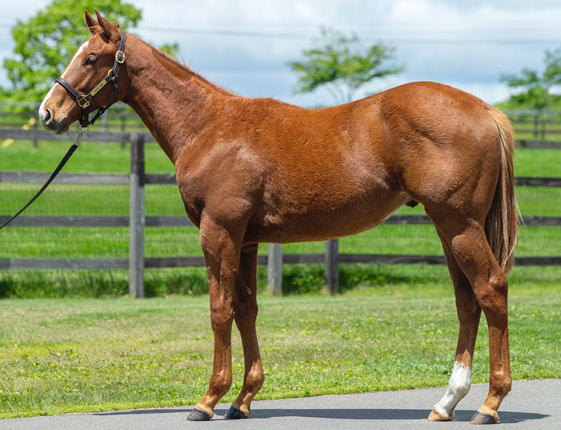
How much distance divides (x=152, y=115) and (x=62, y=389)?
2173mm

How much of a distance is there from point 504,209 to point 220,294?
6.13 feet

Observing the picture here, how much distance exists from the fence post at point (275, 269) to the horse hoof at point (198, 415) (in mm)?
6624

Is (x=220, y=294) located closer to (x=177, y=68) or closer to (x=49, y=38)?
(x=177, y=68)

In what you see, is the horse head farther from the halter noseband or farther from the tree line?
the tree line

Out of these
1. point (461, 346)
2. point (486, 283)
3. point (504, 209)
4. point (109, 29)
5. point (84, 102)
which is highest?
point (109, 29)

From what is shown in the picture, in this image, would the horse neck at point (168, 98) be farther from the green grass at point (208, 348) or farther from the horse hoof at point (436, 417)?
the horse hoof at point (436, 417)

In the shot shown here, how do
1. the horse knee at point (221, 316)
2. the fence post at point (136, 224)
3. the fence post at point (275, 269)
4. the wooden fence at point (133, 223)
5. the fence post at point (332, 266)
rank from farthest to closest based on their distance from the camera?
the fence post at point (332, 266) → the fence post at point (275, 269) → the fence post at point (136, 224) → the wooden fence at point (133, 223) → the horse knee at point (221, 316)

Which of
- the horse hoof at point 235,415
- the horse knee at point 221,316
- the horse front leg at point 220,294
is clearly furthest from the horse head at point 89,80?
the horse hoof at point 235,415

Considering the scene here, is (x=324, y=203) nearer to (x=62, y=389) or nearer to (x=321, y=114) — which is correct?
(x=321, y=114)

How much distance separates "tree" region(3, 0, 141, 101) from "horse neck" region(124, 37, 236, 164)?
3824cm

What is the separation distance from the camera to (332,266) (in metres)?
12.4

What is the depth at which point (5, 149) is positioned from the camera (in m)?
30.0

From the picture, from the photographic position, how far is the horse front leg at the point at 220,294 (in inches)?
205

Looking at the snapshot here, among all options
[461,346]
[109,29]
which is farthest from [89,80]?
[461,346]
